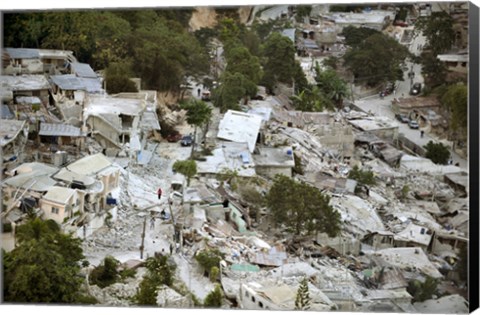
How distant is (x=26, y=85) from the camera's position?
32.4 ft

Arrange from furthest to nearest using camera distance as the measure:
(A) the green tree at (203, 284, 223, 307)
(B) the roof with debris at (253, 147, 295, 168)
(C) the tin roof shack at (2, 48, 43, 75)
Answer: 1. (C) the tin roof shack at (2, 48, 43, 75)
2. (B) the roof with debris at (253, 147, 295, 168)
3. (A) the green tree at (203, 284, 223, 307)

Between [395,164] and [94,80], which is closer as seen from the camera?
[395,164]

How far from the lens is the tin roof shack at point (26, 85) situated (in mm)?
9859

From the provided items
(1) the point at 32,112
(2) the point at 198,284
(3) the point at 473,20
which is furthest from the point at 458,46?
(1) the point at 32,112

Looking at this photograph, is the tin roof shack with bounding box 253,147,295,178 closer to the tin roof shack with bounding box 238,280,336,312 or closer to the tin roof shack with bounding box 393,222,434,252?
the tin roof shack with bounding box 238,280,336,312

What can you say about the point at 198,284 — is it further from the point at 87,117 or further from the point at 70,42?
the point at 70,42

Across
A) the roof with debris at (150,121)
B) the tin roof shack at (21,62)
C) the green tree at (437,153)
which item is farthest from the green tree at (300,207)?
the tin roof shack at (21,62)

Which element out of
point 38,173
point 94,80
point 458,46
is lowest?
point 38,173

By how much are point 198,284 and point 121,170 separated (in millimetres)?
1248

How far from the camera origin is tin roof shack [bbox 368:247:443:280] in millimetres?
9031

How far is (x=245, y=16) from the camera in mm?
9469

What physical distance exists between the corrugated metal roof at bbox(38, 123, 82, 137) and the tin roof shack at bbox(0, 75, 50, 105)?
0.24 meters

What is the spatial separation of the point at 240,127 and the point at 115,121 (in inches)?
44.6

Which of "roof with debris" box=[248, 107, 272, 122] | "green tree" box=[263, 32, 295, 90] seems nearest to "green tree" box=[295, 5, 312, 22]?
"green tree" box=[263, 32, 295, 90]
